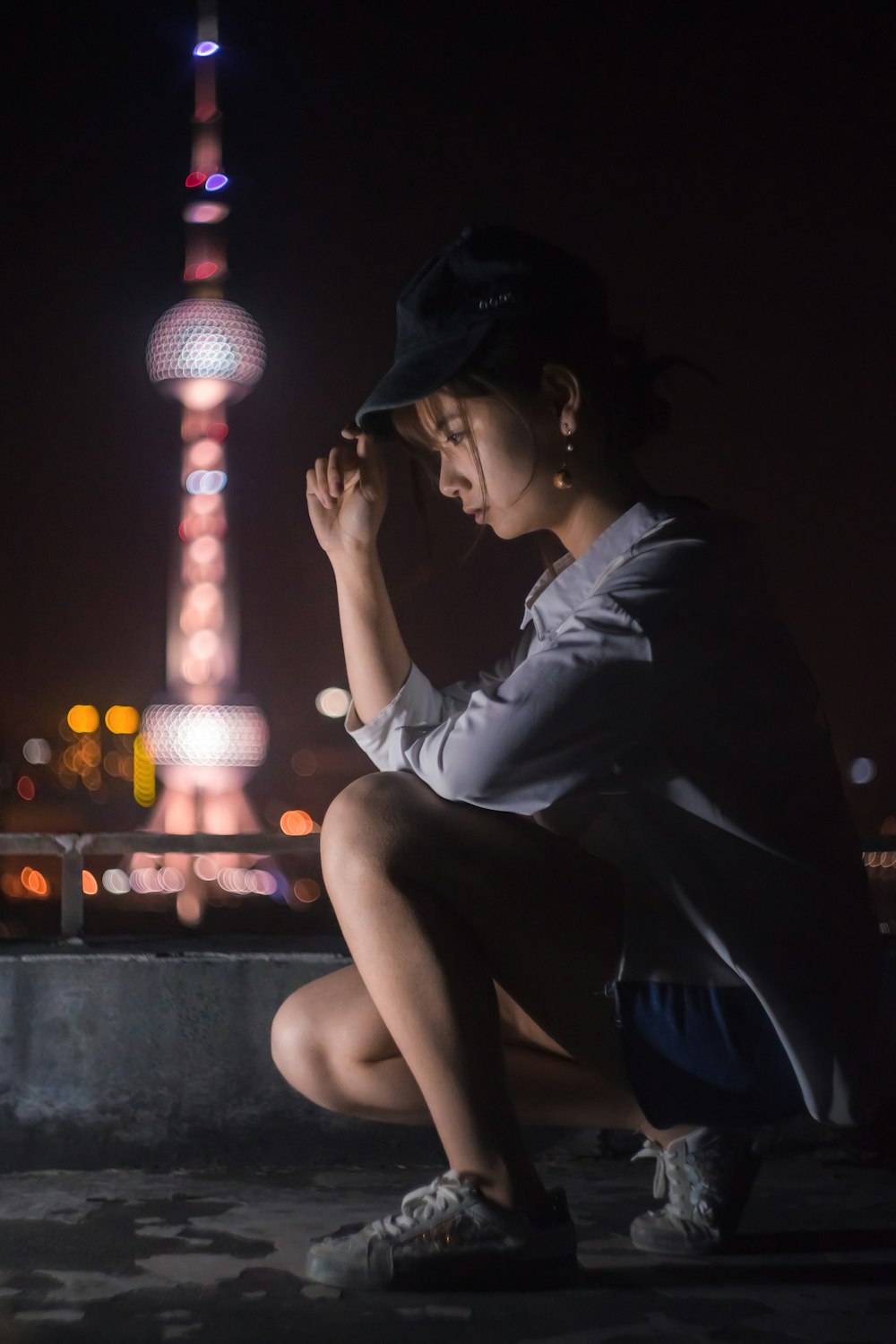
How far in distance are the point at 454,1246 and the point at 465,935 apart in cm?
35

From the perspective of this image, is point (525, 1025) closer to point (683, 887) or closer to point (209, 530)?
point (683, 887)

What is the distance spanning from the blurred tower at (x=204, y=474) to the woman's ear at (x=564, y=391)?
31550 millimetres

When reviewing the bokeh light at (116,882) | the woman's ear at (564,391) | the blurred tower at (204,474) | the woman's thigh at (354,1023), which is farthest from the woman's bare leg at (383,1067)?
the bokeh light at (116,882)

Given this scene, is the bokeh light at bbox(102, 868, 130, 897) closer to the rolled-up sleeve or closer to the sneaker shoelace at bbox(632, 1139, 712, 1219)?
the sneaker shoelace at bbox(632, 1139, 712, 1219)

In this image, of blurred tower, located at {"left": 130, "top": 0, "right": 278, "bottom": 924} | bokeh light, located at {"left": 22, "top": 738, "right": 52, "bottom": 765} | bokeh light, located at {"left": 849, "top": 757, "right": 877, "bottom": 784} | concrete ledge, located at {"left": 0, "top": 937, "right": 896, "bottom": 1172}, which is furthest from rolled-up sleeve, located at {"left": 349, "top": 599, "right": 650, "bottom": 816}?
bokeh light, located at {"left": 22, "top": 738, "right": 52, "bottom": 765}

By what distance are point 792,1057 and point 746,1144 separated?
312 millimetres

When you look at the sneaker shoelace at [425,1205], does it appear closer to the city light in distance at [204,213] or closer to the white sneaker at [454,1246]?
the white sneaker at [454,1246]

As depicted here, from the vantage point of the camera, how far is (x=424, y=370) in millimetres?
1696

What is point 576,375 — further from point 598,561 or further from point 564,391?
point 598,561

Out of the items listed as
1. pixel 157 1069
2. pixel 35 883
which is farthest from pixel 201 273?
pixel 157 1069

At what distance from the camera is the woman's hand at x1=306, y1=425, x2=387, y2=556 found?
1993 millimetres

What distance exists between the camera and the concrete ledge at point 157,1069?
91.3 inches

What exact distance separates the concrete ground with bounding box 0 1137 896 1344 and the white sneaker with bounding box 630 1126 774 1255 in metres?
0.03

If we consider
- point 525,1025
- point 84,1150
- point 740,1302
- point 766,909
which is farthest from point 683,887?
point 84,1150
